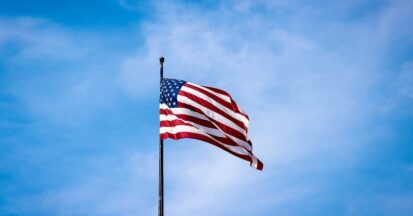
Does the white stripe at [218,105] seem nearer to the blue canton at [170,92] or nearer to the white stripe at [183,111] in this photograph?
the blue canton at [170,92]

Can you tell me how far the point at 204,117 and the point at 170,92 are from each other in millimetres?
1903

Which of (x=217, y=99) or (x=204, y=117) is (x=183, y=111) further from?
(x=217, y=99)

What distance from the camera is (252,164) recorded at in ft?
80.5

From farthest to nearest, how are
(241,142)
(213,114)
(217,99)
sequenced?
1. (217,99)
2. (241,142)
3. (213,114)

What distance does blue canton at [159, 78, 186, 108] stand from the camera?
23.9 metres

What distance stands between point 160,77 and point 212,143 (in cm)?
434

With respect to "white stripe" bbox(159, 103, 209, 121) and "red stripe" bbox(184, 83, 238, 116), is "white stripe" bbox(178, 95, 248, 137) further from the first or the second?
"red stripe" bbox(184, 83, 238, 116)

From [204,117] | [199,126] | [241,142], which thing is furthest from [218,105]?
[199,126]

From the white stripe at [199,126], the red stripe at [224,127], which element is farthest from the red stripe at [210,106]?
the white stripe at [199,126]

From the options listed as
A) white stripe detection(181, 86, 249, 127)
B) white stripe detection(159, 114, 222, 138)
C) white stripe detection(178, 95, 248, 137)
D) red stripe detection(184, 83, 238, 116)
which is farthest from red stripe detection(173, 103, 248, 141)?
red stripe detection(184, 83, 238, 116)

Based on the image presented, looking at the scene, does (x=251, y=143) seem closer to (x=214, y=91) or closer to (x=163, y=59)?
(x=214, y=91)

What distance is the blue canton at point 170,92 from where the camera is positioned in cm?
2394

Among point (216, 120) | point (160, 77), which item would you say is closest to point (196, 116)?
point (216, 120)

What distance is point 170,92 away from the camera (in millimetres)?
24172
